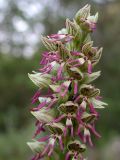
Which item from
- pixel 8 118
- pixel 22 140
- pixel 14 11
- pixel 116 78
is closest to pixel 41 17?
pixel 14 11

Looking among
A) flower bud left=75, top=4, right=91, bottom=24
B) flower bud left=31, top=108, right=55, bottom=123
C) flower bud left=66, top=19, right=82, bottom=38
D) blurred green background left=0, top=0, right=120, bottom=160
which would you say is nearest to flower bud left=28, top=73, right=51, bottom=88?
flower bud left=31, top=108, right=55, bottom=123

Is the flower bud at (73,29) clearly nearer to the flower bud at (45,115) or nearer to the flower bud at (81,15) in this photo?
the flower bud at (81,15)

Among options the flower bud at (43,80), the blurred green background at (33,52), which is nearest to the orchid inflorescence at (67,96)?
the flower bud at (43,80)


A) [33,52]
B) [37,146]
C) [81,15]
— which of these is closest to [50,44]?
[81,15]

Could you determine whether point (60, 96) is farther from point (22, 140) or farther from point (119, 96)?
point (119, 96)

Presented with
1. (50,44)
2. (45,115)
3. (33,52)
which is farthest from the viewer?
(33,52)

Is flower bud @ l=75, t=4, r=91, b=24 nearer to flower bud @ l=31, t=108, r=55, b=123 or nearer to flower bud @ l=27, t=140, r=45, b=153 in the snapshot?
flower bud @ l=31, t=108, r=55, b=123

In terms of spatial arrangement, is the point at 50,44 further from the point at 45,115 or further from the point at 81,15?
the point at 45,115
